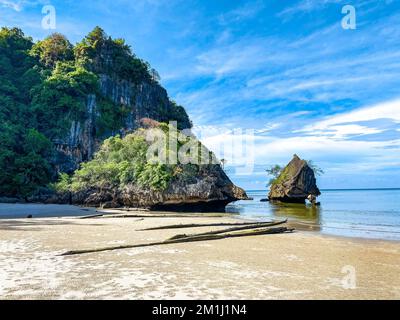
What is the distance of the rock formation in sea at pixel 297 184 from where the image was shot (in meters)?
56.0

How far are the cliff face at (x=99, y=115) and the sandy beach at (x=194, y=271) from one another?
40366mm

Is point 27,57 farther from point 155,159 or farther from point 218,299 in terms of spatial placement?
point 218,299

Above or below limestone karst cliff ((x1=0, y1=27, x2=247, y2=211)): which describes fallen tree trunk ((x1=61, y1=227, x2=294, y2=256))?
below

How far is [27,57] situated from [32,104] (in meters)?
15.5

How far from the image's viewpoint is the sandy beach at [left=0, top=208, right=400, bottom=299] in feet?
16.8

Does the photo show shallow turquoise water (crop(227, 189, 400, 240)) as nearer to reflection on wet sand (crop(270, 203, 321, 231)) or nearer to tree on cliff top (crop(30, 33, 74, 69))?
reflection on wet sand (crop(270, 203, 321, 231))

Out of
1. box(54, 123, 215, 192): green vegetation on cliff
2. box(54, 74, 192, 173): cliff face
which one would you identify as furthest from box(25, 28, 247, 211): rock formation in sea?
box(54, 123, 215, 192): green vegetation on cliff

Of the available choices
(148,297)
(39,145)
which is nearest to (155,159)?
(39,145)

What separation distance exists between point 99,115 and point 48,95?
8.76 m

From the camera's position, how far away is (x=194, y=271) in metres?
6.68

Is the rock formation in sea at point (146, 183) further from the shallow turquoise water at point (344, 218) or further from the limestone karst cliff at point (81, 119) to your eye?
the shallow turquoise water at point (344, 218)

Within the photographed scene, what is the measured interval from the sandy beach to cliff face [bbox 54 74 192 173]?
1589 inches

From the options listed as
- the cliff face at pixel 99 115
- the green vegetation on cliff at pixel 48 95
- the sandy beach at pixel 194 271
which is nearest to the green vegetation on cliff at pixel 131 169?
the green vegetation on cliff at pixel 48 95
